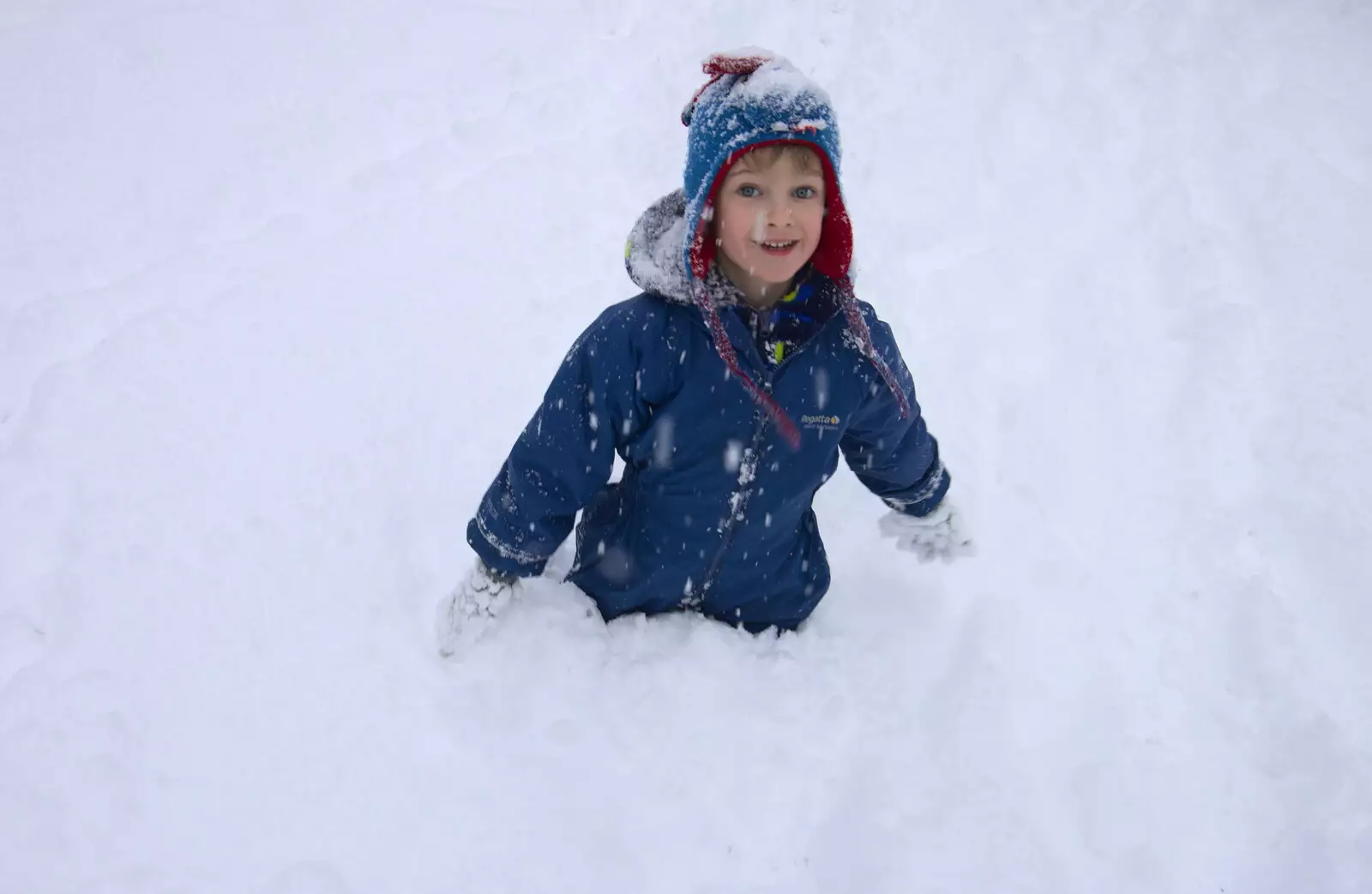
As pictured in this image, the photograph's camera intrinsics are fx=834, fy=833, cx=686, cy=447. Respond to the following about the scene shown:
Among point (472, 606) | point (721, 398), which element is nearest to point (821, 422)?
point (721, 398)

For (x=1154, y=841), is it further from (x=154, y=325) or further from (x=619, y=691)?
(x=154, y=325)

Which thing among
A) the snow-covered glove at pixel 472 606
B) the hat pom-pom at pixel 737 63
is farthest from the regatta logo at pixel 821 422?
the snow-covered glove at pixel 472 606

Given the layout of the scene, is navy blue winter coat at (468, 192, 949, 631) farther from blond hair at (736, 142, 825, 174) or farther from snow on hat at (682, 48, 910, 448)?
blond hair at (736, 142, 825, 174)

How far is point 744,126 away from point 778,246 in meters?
0.24

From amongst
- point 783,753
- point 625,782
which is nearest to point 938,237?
point 783,753

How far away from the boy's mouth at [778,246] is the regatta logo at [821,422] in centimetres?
43

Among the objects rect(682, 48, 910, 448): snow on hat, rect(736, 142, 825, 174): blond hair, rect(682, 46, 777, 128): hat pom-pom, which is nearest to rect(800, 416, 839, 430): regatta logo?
rect(682, 48, 910, 448): snow on hat

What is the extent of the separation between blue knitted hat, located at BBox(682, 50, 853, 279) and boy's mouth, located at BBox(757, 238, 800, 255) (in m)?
0.14

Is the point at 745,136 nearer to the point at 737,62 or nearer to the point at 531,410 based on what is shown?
the point at 737,62

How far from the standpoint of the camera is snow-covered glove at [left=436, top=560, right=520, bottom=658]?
218 cm

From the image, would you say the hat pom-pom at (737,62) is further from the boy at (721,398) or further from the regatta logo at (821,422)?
the regatta logo at (821,422)

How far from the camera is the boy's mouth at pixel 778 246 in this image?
1713 millimetres

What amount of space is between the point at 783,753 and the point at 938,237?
8.79 feet

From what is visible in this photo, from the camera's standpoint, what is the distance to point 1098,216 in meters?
3.94
